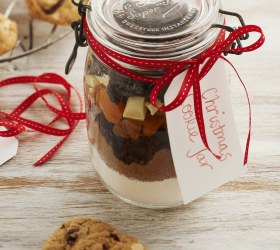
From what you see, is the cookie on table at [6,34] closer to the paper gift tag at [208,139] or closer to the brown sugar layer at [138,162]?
the brown sugar layer at [138,162]

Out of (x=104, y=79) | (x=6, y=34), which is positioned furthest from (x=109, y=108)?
(x=6, y=34)

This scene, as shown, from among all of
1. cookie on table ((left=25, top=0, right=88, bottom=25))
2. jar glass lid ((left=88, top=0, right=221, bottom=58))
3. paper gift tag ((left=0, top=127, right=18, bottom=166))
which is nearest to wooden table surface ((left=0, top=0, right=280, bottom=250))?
paper gift tag ((left=0, top=127, right=18, bottom=166))

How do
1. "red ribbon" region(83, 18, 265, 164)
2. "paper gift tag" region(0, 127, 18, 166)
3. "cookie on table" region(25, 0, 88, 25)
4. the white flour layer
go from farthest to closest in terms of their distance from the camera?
"cookie on table" region(25, 0, 88, 25), "paper gift tag" region(0, 127, 18, 166), the white flour layer, "red ribbon" region(83, 18, 265, 164)

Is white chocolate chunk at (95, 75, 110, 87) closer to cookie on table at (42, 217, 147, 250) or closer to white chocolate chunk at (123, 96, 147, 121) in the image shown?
white chocolate chunk at (123, 96, 147, 121)

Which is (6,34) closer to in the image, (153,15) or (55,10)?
(55,10)

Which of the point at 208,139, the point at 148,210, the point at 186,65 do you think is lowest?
the point at 148,210

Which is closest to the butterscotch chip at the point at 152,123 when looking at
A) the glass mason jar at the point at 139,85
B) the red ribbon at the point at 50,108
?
the glass mason jar at the point at 139,85

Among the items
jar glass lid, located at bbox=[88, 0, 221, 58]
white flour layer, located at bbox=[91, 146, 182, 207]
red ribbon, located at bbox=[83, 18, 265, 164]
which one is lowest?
white flour layer, located at bbox=[91, 146, 182, 207]
